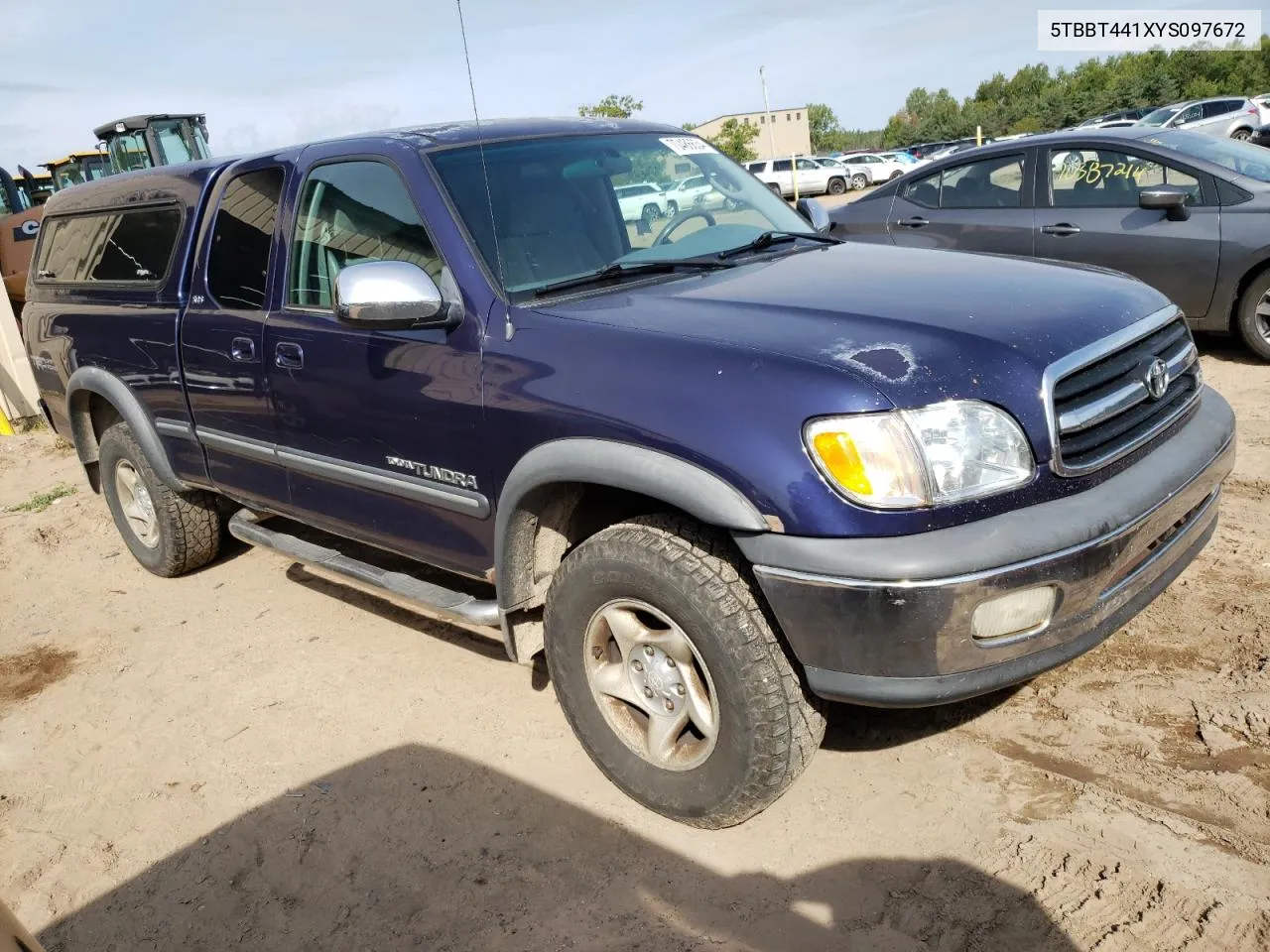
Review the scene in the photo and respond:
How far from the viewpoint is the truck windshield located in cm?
312

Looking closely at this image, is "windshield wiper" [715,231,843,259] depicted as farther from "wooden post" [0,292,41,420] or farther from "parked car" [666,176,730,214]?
"wooden post" [0,292,41,420]

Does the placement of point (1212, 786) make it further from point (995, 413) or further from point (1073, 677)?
point (995, 413)

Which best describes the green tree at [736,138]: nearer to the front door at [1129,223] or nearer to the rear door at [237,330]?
the front door at [1129,223]

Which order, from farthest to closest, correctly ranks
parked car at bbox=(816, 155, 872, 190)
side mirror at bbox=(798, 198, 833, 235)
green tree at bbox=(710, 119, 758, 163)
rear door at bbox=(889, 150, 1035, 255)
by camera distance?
1. green tree at bbox=(710, 119, 758, 163)
2. parked car at bbox=(816, 155, 872, 190)
3. rear door at bbox=(889, 150, 1035, 255)
4. side mirror at bbox=(798, 198, 833, 235)

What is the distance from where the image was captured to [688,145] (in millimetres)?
4051

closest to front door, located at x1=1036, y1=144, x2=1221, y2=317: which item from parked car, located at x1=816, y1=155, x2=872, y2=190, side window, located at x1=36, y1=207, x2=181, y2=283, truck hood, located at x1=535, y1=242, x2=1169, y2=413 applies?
truck hood, located at x1=535, y1=242, x2=1169, y2=413

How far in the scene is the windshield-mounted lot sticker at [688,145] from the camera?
3.95m

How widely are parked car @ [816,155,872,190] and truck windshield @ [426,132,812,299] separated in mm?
32200

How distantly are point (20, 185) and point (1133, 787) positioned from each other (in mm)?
20345

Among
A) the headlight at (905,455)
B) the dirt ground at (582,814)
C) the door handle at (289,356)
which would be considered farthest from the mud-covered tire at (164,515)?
the headlight at (905,455)

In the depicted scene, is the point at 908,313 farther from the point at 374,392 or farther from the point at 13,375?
the point at 13,375

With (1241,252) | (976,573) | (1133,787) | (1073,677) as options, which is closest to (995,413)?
(976,573)

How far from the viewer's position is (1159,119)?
1010 inches

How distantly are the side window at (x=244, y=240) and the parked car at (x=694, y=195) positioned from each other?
4.76ft
